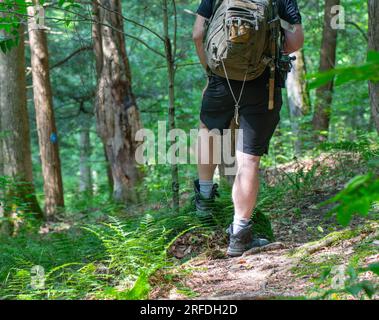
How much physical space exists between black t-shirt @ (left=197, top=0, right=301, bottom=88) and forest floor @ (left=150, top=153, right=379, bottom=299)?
4.46ft

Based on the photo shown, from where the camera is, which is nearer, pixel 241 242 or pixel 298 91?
pixel 241 242

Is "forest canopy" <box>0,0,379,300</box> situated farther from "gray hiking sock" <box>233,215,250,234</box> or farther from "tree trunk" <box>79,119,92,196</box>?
"tree trunk" <box>79,119,92,196</box>

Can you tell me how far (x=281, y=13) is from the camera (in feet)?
14.4

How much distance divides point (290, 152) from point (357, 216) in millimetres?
6869

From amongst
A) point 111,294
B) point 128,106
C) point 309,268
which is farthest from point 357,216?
point 128,106

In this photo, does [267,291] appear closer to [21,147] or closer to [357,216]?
[357,216]

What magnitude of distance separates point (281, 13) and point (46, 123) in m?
7.94

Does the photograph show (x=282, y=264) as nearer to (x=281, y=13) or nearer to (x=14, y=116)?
(x=281, y=13)

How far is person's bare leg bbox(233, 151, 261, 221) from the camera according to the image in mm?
4449

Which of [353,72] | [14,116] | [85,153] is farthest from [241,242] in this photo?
[85,153]

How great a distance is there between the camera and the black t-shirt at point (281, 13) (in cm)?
436

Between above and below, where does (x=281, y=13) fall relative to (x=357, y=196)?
above

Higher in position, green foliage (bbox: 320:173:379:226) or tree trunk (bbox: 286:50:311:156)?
tree trunk (bbox: 286:50:311:156)

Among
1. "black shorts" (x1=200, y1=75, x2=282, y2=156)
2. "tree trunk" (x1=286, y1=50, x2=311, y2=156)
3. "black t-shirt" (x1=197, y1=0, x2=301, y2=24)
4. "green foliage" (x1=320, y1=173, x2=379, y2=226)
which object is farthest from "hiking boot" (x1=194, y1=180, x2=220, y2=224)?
"tree trunk" (x1=286, y1=50, x2=311, y2=156)
